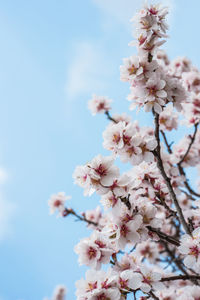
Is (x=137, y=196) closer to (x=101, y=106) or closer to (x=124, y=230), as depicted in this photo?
(x=124, y=230)

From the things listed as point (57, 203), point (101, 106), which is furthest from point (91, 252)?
point (57, 203)

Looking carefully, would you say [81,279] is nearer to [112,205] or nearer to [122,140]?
[112,205]

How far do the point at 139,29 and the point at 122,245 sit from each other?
1878 mm

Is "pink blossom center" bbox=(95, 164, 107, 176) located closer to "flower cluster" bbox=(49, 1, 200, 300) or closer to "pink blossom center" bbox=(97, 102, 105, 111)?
"flower cluster" bbox=(49, 1, 200, 300)

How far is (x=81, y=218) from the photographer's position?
463cm

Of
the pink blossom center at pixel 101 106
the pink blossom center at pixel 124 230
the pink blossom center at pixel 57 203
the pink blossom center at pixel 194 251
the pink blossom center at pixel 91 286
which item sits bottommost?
the pink blossom center at pixel 91 286

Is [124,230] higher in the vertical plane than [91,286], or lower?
higher

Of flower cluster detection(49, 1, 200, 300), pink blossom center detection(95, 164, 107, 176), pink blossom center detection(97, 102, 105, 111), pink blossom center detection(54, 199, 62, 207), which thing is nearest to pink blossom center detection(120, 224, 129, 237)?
flower cluster detection(49, 1, 200, 300)

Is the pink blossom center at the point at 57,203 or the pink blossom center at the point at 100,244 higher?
the pink blossom center at the point at 57,203

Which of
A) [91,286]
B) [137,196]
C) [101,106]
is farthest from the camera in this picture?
[101,106]

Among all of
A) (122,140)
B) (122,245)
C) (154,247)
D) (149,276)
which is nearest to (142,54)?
(122,140)

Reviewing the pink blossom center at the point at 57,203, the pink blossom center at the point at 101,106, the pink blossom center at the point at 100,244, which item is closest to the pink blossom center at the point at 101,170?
the pink blossom center at the point at 100,244

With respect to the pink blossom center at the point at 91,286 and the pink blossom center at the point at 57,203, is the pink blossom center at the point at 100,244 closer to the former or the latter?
the pink blossom center at the point at 91,286

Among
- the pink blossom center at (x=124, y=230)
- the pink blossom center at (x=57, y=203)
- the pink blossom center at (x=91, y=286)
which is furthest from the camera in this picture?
the pink blossom center at (x=57, y=203)
